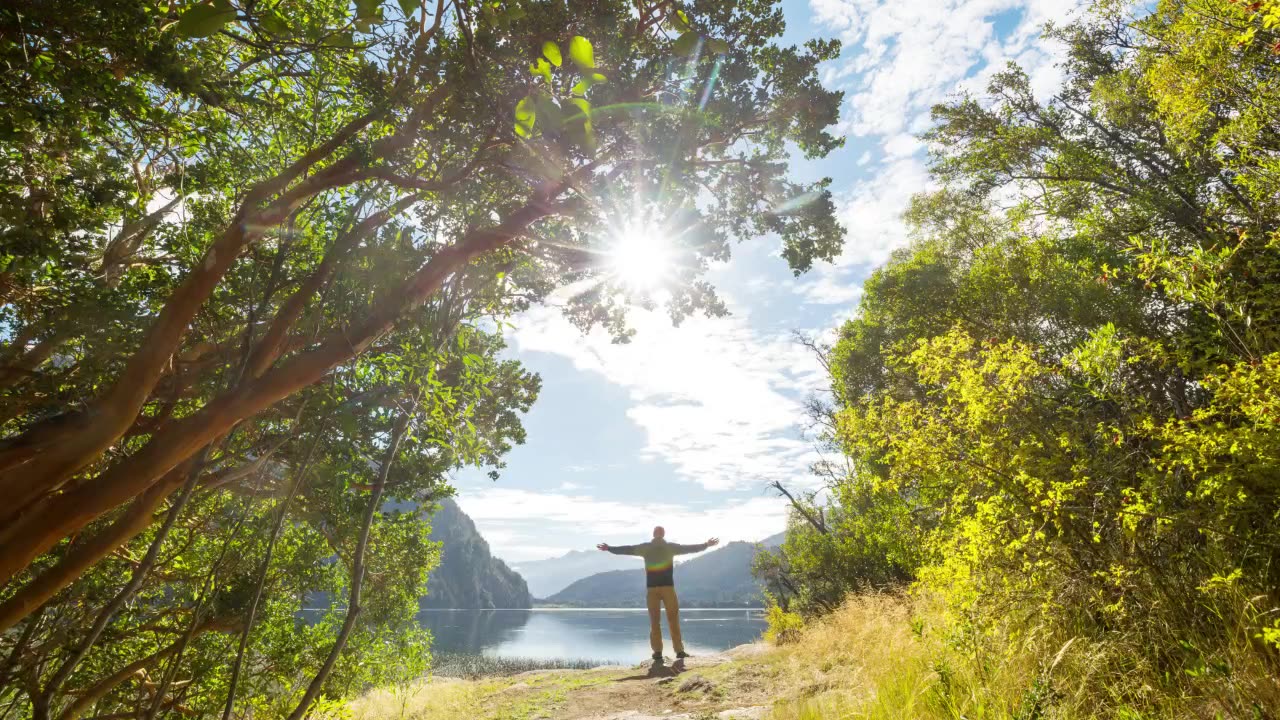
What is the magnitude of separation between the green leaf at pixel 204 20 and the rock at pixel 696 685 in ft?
26.0

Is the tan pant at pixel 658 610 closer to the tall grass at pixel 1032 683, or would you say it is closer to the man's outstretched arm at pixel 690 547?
the man's outstretched arm at pixel 690 547

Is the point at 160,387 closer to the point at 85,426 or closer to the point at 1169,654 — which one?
the point at 85,426

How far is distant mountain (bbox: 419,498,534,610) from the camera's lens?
154 m

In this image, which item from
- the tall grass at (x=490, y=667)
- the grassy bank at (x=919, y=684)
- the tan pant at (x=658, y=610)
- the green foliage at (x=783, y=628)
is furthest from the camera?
the tall grass at (x=490, y=667)

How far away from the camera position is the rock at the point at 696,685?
7.04 m

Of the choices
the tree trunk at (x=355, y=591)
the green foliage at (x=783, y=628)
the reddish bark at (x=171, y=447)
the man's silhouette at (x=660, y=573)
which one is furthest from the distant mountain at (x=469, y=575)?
the tree trunk at (x=355, y=591)

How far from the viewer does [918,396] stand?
41.1 feet

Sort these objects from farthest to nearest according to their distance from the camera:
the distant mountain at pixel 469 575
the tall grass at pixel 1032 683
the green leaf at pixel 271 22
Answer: the distant mountain at pixel 469 575, the tall grass at pixel 1032 683, the green leaf at pixel 271 22

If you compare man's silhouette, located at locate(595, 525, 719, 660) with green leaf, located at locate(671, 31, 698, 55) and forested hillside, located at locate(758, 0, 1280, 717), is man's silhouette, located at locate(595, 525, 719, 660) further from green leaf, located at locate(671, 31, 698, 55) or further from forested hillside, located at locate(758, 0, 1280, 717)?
green leaf, located at locate(671, 31, 698, 55)

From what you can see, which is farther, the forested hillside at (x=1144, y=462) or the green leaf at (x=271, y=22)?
the forested hillside at (x=1144, y=462)

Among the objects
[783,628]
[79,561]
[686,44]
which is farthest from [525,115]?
[783,628]

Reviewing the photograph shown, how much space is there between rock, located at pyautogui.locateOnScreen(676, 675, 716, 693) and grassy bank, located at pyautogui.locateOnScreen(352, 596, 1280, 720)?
0.02 meters

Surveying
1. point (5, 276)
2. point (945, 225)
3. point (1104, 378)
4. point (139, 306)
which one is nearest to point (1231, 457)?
point (1104, 378)

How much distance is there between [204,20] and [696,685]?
8.38 meters
